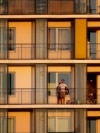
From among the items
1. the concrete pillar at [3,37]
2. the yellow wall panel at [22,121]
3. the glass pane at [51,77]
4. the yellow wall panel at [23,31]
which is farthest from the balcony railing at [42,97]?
the yellow wall panel at [23,31]

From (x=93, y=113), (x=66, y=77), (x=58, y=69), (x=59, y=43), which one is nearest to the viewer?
(x=93, y=113)

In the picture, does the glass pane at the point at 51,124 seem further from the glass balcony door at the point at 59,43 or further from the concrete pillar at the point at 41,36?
the concrete pillar at the point at 41,36

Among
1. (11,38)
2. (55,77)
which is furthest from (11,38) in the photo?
(55,77)

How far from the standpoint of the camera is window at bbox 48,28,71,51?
115 feet

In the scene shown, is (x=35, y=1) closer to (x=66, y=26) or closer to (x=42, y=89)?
(x=66, y=26)

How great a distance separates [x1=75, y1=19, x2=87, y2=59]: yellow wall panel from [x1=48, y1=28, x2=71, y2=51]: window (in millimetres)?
765

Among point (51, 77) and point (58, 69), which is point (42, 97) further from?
point (58, 69)

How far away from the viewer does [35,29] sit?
34562mm

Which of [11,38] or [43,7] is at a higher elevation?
[43,7]

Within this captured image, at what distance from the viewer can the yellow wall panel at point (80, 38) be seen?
3428 centimetres

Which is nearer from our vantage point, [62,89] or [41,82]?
[62,89]

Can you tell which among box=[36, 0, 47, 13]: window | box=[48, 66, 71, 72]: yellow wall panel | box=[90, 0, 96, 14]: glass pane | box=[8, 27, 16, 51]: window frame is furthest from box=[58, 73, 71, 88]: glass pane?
box=[90, 0, 96, 14]: glass pane

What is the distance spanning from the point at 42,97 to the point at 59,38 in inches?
130

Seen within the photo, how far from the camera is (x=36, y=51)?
34.4 metres
